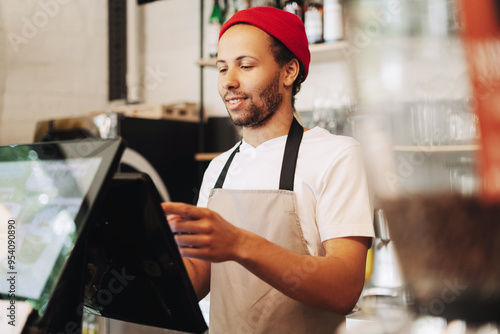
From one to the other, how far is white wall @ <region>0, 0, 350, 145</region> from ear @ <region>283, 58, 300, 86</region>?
4.64 feet

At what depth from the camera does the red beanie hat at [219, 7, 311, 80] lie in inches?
47.8

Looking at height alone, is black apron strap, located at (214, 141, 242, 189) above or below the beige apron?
above

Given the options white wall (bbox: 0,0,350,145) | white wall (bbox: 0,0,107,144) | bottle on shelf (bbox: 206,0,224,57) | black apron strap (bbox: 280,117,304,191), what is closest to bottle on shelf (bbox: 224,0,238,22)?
bottle on shelf (bbox: 206,0,224,57)

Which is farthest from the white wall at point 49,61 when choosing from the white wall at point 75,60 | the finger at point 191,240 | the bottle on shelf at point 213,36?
the finger at point 191,240

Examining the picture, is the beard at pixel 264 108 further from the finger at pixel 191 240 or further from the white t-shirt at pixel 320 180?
the finger at pixel 191 240

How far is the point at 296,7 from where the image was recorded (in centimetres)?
244

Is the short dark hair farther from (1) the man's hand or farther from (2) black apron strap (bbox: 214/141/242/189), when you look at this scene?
(1) the man's hand

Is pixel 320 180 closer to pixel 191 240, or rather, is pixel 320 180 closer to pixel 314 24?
pixel 191 240

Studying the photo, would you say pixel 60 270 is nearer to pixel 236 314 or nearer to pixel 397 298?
pixel 236 314

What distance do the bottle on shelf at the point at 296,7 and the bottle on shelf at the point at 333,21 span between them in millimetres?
141

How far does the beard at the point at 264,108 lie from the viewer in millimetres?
1228

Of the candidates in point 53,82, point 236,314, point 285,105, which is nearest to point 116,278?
point 236,314

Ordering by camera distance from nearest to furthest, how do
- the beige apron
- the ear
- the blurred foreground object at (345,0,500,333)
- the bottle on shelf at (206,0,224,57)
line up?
the beige apron
the ear
the blurred foreground object at (345,0,500,333)
the bottle on shelf at (206,0,224,57)

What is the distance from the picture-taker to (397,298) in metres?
2.30
